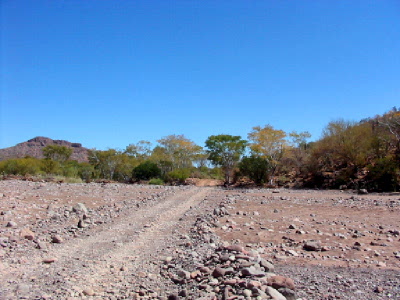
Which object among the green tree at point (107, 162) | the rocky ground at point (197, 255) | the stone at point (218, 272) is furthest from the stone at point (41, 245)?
the green tree at point (107, 162)

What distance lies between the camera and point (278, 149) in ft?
86.7

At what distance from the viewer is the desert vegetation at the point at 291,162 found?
22188 mm

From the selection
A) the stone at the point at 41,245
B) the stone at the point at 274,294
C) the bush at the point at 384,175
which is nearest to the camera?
the stone at the point at 274,294

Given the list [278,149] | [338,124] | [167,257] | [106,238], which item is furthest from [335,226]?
[338,124]

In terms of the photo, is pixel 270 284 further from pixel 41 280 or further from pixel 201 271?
pixel 41 280

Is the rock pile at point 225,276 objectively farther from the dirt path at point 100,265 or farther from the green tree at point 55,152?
the green tree at point 55,152

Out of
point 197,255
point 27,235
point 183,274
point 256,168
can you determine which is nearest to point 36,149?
point 256,168

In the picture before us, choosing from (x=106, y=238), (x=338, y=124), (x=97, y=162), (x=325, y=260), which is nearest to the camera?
(x=325, y=260)

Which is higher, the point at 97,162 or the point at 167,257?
the point at 97,162

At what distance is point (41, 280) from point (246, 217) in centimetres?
663

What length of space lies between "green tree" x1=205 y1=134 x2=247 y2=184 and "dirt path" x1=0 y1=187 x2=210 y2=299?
20832 millimetres

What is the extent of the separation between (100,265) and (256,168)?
76.4 feet

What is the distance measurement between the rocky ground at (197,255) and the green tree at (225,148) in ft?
61.5

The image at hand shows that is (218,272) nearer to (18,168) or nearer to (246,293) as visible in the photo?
(246,293)
